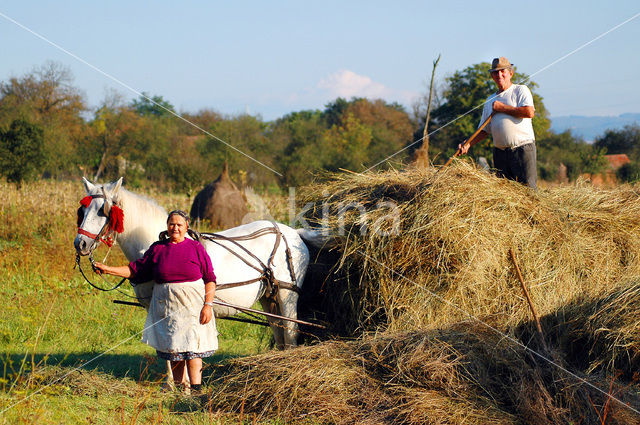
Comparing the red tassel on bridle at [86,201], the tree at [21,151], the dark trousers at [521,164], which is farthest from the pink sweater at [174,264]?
the tree at [21,151]

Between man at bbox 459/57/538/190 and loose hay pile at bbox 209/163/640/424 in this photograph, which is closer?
loose hay pile at bbox 209/163/640/424

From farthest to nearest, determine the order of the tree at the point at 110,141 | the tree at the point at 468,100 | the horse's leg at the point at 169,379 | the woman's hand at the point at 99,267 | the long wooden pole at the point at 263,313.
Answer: the tree at the point at 110,141 → the tree at the point at 468,100 → the long wooden pole at the point at 263,313 → the horse's leg at the point at 169,379 → the woman's hand at the point at 99,267

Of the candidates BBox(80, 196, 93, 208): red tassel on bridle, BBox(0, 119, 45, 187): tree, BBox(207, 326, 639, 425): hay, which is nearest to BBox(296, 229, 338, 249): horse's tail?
BBox(207, 326, 639, 425): hay

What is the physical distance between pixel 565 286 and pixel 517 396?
4.85ft

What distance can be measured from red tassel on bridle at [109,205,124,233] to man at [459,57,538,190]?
313cm

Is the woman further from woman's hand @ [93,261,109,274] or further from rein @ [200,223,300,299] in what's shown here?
rein @ [200,223,300,299]

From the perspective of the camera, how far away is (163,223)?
5113mm

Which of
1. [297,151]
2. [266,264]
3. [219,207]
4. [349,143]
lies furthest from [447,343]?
[349,143]

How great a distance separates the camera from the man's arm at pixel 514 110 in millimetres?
5570

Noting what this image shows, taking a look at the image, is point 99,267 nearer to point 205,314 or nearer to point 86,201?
point 86,201

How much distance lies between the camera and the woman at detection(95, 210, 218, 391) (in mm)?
4648

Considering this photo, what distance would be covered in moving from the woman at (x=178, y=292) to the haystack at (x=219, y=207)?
10.2m

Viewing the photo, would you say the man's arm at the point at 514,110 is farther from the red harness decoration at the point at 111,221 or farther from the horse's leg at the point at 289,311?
the red harness decoration at the point at 111,221

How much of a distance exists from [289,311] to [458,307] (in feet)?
5.30
